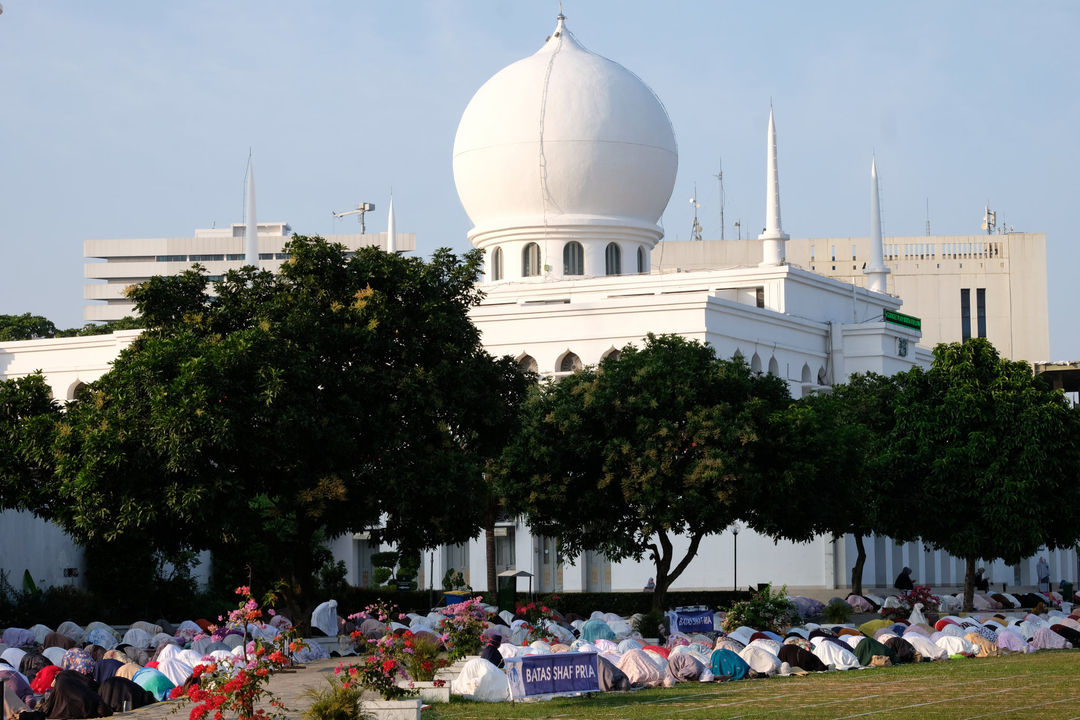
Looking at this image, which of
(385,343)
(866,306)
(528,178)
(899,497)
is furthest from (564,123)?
(385,343)

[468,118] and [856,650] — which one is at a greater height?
[468,118]

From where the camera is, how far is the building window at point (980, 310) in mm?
124688

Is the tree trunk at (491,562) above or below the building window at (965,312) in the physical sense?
below

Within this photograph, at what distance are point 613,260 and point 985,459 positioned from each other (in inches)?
902

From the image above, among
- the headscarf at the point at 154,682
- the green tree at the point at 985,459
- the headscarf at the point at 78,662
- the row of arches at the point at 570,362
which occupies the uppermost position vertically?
the row of arches at the point at 570,362

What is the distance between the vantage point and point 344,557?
59.7 meters

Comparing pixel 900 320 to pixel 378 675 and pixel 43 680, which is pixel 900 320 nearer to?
pixel 43 680

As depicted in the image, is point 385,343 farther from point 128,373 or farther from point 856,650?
point 856,650

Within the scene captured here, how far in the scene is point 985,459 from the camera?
147ft

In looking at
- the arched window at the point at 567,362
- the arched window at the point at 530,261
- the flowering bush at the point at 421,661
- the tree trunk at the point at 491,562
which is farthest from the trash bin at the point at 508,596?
the arched window at the point at 530,261

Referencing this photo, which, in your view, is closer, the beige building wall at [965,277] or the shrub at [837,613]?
the shrub at [837,613]

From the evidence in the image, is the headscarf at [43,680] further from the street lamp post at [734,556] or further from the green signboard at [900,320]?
the green signboard at [900,320]

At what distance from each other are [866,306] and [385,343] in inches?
1617

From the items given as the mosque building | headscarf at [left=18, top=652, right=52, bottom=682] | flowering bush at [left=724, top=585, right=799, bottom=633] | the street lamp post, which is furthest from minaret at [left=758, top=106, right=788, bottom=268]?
headscarf at [left=18, top=652, right=52, bottom=682]
